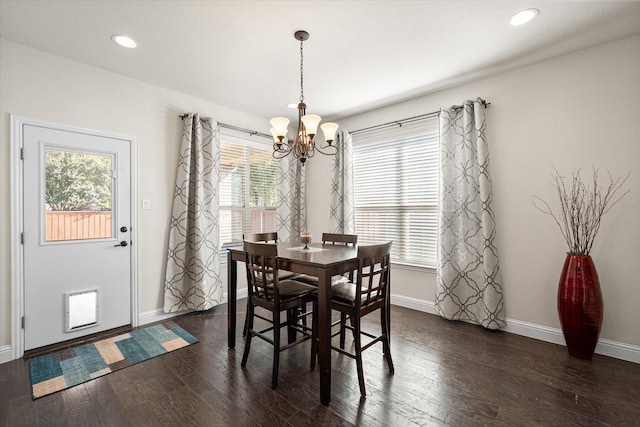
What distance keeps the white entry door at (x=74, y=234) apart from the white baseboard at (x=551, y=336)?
3.43m

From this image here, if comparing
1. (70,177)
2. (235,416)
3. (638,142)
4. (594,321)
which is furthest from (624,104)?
(70,177)

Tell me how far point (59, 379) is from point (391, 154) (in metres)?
3.94

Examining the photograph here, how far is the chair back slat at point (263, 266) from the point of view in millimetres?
2064

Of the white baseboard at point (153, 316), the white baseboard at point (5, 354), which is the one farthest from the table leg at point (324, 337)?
the white baseboard at point (5, 354)

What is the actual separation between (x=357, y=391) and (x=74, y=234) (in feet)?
9.58

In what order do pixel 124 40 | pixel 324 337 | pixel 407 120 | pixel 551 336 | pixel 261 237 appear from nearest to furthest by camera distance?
pixel 324 337 → pixel 124 40 → pixel 551 336 → pixel 261 237 → pixel 407 120

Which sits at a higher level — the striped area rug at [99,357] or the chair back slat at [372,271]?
the chair back slat at [372,271]

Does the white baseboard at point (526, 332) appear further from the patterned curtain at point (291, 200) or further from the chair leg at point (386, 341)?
the patterned curtain at point (291, 200)

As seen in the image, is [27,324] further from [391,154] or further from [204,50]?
[391,154]

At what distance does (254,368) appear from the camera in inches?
90.2

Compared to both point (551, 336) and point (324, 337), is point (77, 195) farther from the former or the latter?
point (551, 336)

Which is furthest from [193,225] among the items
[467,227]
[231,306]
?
[467,227]

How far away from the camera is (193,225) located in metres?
3.46

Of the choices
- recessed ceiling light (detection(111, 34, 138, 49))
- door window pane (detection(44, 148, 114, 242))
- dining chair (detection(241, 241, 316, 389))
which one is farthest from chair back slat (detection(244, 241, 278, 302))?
recessed ceiling light (detection(111, 34, 138, 49))
